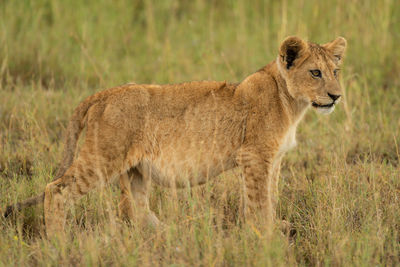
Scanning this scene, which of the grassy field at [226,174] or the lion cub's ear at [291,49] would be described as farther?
the lion cub's ear at [291,49]

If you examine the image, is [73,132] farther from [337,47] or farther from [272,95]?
[337,47]

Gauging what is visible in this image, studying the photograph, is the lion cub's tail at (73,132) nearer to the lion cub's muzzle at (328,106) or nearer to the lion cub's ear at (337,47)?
the lion cub's muzzle at (328,106)

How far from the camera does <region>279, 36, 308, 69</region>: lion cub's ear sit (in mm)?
4469

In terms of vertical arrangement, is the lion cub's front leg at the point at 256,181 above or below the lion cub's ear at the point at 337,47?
below

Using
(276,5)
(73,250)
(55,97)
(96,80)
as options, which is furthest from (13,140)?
(276,5)

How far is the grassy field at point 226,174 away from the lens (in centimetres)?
371

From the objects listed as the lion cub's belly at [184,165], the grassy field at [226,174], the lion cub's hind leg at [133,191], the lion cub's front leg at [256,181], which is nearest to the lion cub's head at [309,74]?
the lion cub's front leg at [256,181]

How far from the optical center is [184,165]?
4.51m

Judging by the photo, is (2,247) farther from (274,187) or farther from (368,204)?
(368,204)

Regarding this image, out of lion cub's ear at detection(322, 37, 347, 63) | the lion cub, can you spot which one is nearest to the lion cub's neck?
the lion cub

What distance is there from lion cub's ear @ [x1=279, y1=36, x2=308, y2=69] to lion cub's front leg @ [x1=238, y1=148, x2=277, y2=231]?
0.79 m

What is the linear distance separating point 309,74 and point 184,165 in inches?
48.8

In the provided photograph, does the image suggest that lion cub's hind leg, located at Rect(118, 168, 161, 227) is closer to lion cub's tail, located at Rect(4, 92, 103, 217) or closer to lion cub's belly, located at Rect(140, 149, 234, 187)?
lion cub's belly, located at Rect(140, 149, 234, 187)

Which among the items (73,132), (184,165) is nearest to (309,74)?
(184,165)
